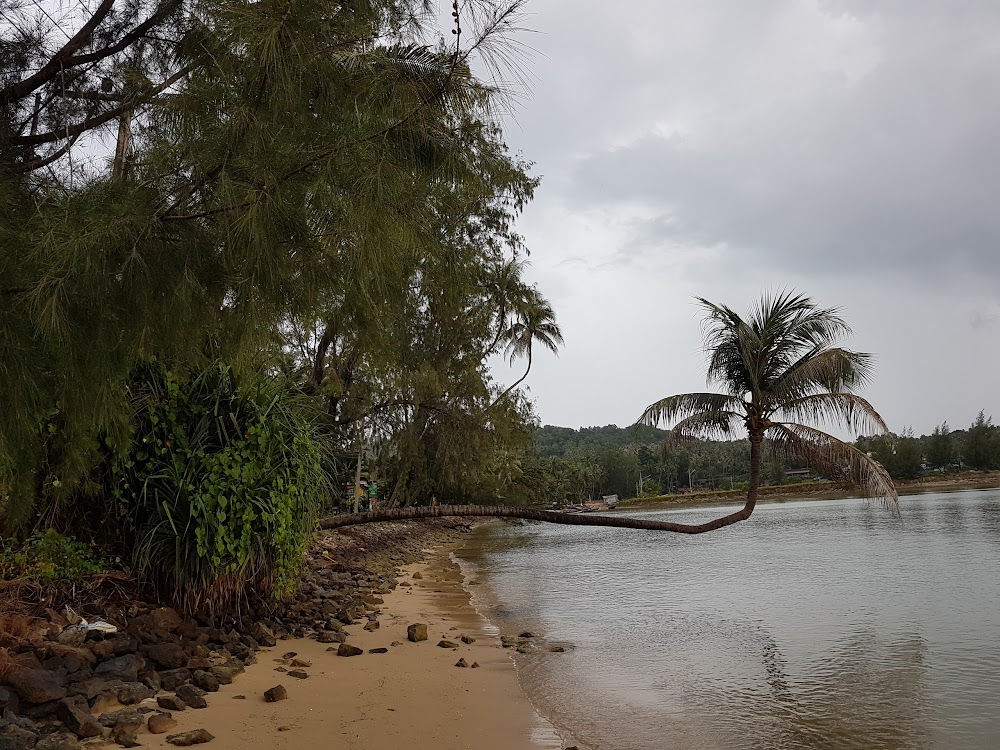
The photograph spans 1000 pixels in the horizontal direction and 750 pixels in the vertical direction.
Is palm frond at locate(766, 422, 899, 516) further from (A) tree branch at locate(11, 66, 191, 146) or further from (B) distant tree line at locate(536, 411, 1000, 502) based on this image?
(B) distant tree line at locate(536, 411, 1000, 502)

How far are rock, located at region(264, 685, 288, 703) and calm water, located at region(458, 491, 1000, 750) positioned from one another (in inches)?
77.5

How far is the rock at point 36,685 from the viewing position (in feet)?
12.4

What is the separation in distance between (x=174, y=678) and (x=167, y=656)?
0.86ft

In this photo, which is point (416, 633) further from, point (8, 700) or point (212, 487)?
point (8, 700)

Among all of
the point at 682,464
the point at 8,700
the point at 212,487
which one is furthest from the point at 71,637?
the point at 682,464

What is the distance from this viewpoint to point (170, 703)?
14.0 ft

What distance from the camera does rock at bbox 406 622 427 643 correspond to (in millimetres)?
7111

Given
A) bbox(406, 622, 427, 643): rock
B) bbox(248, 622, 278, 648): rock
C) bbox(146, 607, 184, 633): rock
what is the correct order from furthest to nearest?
bbox(406, 622, 427, 643): rock → bbox(248, 622, 278, 648): rock → bbox(146, 607, 184, 633): rock

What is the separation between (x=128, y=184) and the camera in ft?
11.1

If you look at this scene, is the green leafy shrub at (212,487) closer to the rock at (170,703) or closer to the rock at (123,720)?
the rock at (170,703)

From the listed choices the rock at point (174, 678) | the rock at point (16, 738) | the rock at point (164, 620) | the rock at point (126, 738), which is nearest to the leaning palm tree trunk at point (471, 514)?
the rock at point (164, 620)

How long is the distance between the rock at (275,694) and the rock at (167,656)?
704 mm

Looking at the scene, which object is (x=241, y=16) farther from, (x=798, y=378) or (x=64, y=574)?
(x=798, y=378)

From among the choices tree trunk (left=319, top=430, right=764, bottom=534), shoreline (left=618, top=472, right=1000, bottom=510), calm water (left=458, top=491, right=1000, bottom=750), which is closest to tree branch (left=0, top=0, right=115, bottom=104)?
tree trunk (left=319, top=430, right=764, bottom=534)
